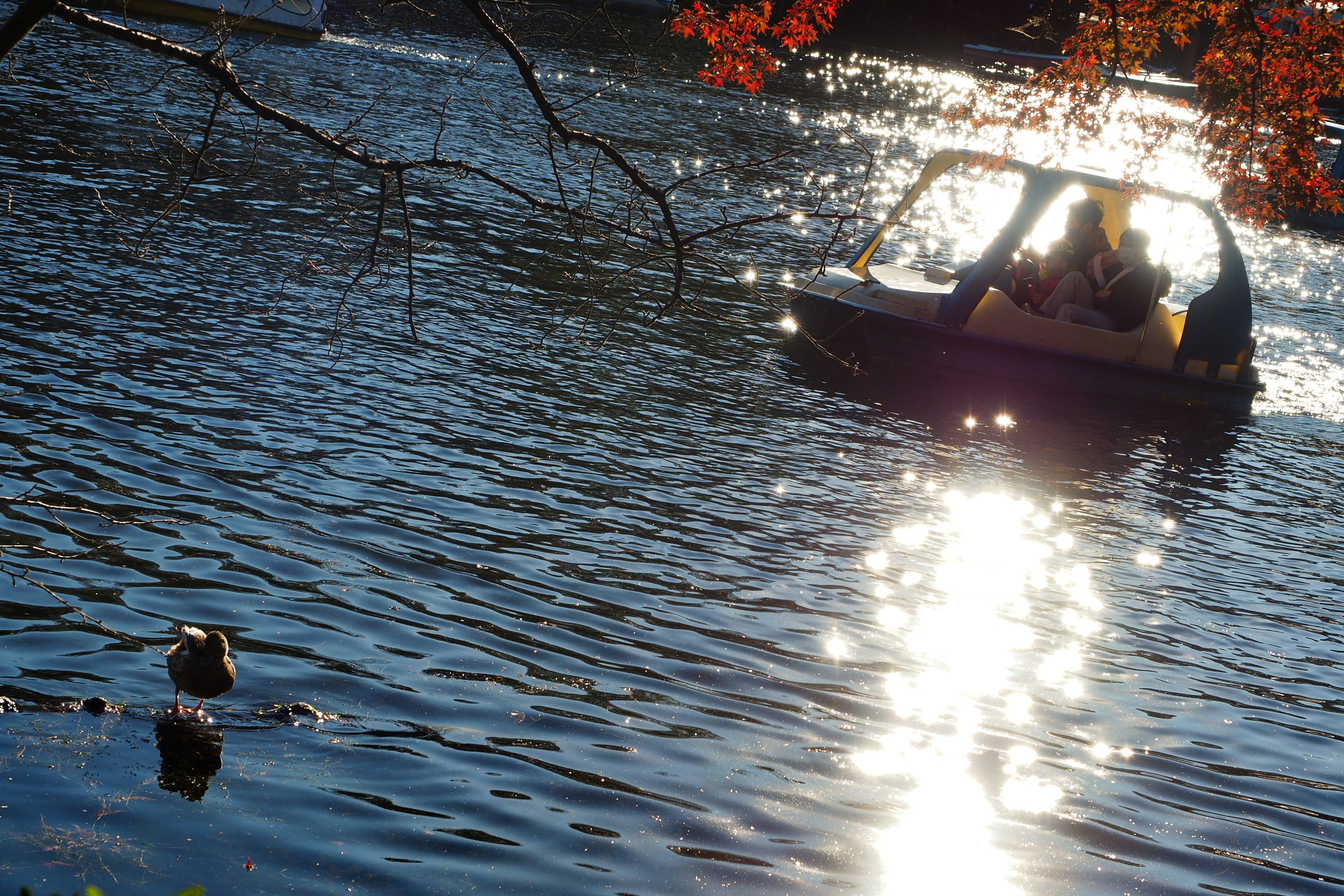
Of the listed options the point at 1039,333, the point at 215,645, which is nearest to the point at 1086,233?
the point at 1039,333

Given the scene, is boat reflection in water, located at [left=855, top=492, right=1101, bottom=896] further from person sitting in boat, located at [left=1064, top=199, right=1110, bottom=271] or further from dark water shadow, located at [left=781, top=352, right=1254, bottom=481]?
person sitting in boat, located at [left=1064, top=199, right=1110, bottom=271]

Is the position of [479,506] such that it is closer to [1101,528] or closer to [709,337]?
[1101,528]

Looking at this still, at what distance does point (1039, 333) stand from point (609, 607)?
26.1 ft

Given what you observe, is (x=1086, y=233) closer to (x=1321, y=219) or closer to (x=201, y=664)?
(x=201, y=664)

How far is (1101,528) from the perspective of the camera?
10344 mm

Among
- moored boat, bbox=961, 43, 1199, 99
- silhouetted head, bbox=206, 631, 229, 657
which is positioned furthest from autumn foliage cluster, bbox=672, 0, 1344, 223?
moored boat, bbox=961, 43, 1199, 99

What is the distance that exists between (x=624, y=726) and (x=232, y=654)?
191 cm

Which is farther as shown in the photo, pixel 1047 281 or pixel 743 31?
pixel 1047 281

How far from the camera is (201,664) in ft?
17.4

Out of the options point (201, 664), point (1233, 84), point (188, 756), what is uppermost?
point (1233, 84)

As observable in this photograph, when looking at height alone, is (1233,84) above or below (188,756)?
above

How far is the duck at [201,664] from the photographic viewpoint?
5.29 meters

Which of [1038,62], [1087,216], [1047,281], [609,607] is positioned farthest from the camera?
[1038,62]

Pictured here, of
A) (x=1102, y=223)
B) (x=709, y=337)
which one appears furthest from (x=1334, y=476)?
(x=709, y=337)
